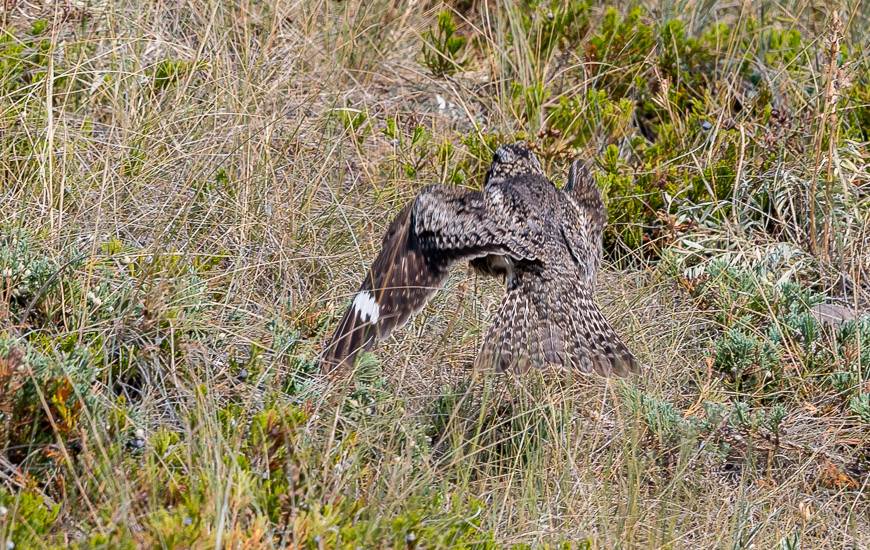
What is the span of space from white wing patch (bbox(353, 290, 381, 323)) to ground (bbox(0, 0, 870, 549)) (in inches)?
7.2

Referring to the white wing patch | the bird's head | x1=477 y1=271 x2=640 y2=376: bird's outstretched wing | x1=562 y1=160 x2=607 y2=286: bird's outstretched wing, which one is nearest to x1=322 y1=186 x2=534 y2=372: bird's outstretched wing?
the white wing patch

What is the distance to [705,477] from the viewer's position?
420 cm

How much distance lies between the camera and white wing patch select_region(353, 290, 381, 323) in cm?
437

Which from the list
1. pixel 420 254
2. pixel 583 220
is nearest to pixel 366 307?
pixel 420 254

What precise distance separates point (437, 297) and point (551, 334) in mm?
665

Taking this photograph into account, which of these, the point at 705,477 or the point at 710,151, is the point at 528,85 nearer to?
the point at 710,151

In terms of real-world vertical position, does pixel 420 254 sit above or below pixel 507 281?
above

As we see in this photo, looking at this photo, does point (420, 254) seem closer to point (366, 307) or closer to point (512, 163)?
point (366, 307)

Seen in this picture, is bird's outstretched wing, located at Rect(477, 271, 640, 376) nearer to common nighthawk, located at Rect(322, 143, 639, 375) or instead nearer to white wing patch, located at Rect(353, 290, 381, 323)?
common nighthawk, located at Rect(322, 143, 639, 375)

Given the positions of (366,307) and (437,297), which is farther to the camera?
(437,297)

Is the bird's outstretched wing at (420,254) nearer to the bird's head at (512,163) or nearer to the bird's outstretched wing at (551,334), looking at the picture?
the bird's outstretched wing at (551,334)

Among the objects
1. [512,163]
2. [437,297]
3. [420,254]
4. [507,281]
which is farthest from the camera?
[512,163]

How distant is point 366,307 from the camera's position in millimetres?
4445

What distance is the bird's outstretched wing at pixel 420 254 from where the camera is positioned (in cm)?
431
